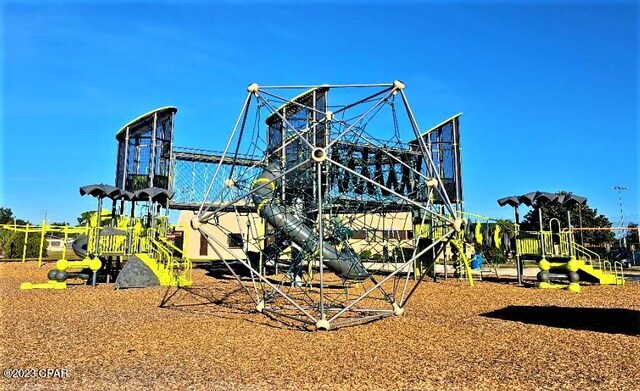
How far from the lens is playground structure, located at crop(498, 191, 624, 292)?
58.2ft

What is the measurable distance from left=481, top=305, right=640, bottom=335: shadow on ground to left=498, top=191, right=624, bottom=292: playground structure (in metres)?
5.80

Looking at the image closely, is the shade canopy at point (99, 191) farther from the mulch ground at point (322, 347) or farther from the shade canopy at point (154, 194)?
the mulch ground at point (322, 347)

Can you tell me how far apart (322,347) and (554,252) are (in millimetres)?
15718

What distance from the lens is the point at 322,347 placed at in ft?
24.0

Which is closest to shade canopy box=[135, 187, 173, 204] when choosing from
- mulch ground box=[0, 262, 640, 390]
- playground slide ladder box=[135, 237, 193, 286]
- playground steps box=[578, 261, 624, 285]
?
playground slide ladder box=[135, 237, 193, 286]

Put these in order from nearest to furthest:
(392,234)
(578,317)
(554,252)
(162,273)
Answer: (578,317), (162,273), (392,234), (554,252)

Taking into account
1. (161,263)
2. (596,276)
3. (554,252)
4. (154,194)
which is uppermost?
(154,194)

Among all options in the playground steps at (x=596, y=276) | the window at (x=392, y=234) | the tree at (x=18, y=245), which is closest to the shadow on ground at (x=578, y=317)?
the window at (x=392, y=234)

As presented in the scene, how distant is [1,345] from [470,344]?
761 centimetres

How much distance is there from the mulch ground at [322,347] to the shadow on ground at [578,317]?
1.0 inches

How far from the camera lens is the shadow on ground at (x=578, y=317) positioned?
8.93 metres

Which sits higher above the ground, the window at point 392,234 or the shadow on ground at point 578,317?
the window at point 392,234

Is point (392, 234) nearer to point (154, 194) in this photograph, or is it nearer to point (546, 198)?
point (546, 198)

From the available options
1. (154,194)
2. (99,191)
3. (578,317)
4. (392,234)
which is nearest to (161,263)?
(154,194)
